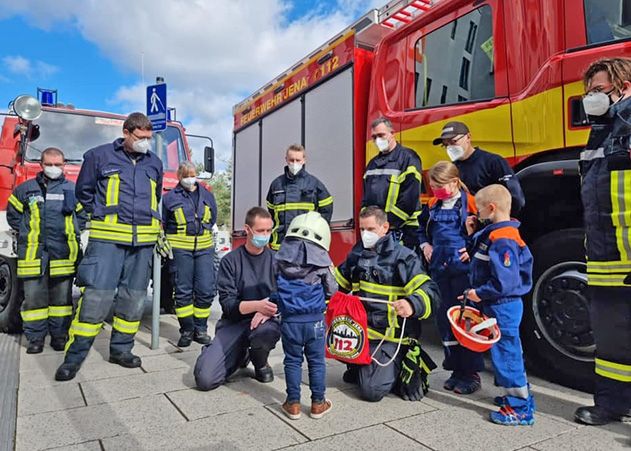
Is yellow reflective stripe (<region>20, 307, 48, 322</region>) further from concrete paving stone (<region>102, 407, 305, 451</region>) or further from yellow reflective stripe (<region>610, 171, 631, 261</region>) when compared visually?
yellow reflective stripe (<region>610, 171, 631, 261</region>)

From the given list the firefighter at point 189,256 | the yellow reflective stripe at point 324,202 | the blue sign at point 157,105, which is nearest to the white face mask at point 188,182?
the firefighter at point 189,256

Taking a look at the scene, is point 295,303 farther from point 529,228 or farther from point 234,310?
point 529,228

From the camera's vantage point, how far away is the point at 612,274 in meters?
2.48

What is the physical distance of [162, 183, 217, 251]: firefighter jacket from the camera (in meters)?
4.64

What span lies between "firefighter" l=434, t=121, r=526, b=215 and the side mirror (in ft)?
14.4

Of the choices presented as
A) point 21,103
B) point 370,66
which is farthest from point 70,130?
point 370,66

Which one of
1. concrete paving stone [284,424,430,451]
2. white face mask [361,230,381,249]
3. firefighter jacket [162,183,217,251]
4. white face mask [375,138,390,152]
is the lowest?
concrete paving stone [284,424,430,451]

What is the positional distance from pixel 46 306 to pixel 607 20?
4.75m

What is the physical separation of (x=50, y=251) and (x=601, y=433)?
4299mm

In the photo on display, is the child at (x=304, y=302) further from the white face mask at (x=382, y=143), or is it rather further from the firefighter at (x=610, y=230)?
the firefighter at (x=610, y=230)

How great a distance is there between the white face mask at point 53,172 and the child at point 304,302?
8.99 ft

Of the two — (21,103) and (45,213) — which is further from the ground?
(21,103)

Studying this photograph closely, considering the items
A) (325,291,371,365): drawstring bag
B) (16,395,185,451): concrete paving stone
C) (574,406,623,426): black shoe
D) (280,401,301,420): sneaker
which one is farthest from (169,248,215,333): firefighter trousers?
(574,406,623,426): black shoe

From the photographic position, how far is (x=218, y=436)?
243 cm
